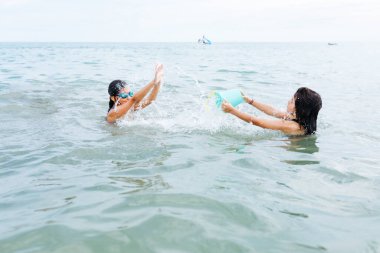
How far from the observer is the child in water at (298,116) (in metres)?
5.85

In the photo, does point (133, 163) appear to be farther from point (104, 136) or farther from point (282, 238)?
point (282, 238)

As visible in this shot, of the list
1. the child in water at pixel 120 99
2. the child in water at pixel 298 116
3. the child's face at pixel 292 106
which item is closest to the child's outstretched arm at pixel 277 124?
the child in water at pixel 298 116

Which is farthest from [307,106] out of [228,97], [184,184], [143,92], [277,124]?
[184,184]

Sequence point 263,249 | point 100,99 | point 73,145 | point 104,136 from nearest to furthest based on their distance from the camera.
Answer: point 263,249 < point 73,145 < point 104,136 < point 100,99

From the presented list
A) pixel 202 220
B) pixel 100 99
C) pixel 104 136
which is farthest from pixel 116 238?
pixel 100 99

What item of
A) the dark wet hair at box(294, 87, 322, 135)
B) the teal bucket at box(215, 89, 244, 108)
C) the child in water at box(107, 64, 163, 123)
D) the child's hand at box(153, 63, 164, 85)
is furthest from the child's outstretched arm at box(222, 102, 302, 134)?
the child in water at box(107, 64, 163, 123)

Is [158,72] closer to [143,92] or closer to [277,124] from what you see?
[143,92]

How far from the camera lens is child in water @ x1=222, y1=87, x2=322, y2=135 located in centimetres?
585

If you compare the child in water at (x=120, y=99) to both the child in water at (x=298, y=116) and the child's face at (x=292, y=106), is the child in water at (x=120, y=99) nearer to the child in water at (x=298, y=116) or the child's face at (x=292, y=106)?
the child in water at (x=298, y=116)

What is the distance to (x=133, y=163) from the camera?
4746mm

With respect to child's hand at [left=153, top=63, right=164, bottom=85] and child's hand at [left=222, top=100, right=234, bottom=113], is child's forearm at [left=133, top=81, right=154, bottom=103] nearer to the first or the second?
child's hand at [left=153, top=63, right=164, bottom=85]

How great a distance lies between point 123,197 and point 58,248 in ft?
3.26

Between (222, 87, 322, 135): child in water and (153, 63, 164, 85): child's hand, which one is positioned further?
(153, 63, 164, 85): child's hand

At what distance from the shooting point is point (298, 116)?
20.2 feet
